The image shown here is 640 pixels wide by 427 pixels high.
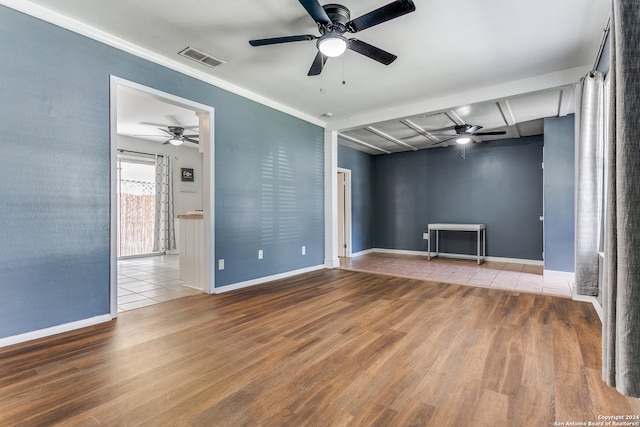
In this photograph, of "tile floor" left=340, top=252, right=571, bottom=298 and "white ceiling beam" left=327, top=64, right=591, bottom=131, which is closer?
"white ceiling beam" left=327, top=64, right=591, bottom=131

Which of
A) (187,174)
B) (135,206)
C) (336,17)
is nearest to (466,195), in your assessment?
(336,17)

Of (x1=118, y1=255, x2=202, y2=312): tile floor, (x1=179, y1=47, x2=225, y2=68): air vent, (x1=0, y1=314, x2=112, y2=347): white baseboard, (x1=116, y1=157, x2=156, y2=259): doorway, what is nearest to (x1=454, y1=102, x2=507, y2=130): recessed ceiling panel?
(x1=179, y1=47, x2=225, y2=68): air vent

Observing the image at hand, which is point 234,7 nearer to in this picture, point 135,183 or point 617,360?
point 617,360

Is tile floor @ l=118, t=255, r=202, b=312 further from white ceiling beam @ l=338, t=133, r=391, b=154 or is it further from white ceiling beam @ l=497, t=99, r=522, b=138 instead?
white ceiling beam @ l=497, t=99, r=522, b=138

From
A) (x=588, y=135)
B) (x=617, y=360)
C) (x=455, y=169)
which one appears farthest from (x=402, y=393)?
(x=455, y=169)

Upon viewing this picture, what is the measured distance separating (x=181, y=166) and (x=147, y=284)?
4.16 m

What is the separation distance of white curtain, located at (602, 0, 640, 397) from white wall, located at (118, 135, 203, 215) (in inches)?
306

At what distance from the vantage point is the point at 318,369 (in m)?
1.96

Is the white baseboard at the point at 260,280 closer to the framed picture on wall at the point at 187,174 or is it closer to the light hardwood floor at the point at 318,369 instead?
the light hardwood floor at the point at 318,369

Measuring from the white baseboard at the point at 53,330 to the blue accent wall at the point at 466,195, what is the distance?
628 cm

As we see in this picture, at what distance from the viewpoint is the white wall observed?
7.15 metres

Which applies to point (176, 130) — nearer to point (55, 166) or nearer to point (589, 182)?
point (55, 166)

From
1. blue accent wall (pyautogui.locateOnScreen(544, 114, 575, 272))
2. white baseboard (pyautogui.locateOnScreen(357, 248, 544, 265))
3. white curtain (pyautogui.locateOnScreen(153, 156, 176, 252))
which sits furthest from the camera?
white curtain (pyautogui.locateOnScreen(153, 156, 176, 252))

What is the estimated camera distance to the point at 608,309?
1079 mm
